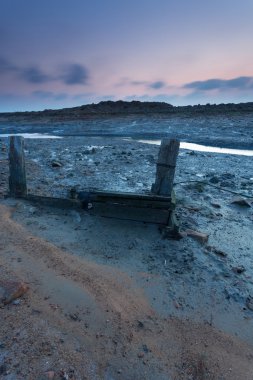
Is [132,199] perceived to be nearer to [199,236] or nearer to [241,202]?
[199,236]

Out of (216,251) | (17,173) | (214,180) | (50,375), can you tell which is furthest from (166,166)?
(214,180)

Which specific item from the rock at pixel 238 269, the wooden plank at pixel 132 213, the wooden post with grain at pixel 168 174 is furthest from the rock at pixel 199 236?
the rock at pixel 238 269

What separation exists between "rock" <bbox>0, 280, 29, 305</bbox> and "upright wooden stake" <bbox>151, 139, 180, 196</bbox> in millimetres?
2874

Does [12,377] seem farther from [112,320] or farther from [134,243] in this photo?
[134,243]

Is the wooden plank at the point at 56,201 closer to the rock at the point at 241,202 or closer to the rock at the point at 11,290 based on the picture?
the rock at the point at 11,290

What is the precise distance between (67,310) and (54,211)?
2775mm

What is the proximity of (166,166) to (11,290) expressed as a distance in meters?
3.19

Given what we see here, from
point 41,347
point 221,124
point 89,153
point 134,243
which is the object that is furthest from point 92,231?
point 221,124

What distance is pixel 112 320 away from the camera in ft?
10.6

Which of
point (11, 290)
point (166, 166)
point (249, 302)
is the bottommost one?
point (249, 302)

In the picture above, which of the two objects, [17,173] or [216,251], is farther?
[17,173]

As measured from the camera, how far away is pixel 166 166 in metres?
5.36

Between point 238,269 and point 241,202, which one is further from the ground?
point 241,202

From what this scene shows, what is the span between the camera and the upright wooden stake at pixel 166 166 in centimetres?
522
